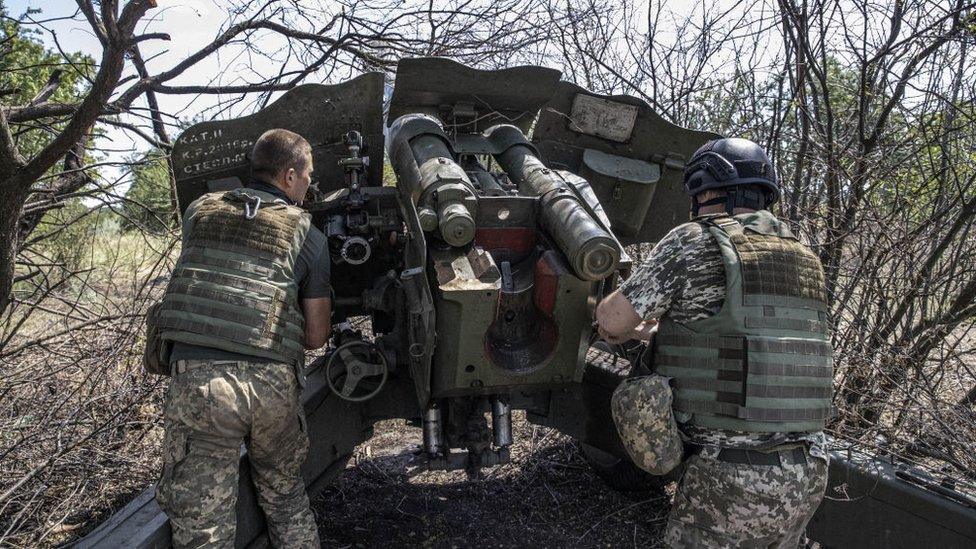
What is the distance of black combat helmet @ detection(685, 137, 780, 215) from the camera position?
3.03m

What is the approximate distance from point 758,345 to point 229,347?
203 centimetres

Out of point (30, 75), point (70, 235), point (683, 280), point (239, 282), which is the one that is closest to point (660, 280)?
point (683, 280)

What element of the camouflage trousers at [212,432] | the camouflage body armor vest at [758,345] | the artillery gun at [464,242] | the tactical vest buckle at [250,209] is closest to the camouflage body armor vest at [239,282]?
the tactical vest buckle at [250,209]

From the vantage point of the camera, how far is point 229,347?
318 centimetres

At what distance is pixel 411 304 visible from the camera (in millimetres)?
3643

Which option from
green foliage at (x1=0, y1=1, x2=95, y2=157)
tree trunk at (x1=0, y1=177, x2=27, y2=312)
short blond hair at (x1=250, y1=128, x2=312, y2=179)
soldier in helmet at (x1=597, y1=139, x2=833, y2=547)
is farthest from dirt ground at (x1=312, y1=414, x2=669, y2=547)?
green foliage at (x1=0, y1=1, x2=95, y2=157)

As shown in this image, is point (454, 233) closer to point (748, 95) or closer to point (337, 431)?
point (337, 431)

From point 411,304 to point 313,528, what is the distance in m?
1.14

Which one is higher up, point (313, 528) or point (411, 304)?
point (411, 304)

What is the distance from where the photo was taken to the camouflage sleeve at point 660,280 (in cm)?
286

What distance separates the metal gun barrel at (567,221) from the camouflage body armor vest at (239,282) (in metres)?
1.09

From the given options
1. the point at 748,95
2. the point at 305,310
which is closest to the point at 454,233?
the point at 305,310

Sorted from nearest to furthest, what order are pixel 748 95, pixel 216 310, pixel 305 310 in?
pixel 216 310
pixel 305 310
pixel 748 95

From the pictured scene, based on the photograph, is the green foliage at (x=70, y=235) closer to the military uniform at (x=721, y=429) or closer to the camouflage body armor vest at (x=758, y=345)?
the military uniform at (x=721, y=429)
